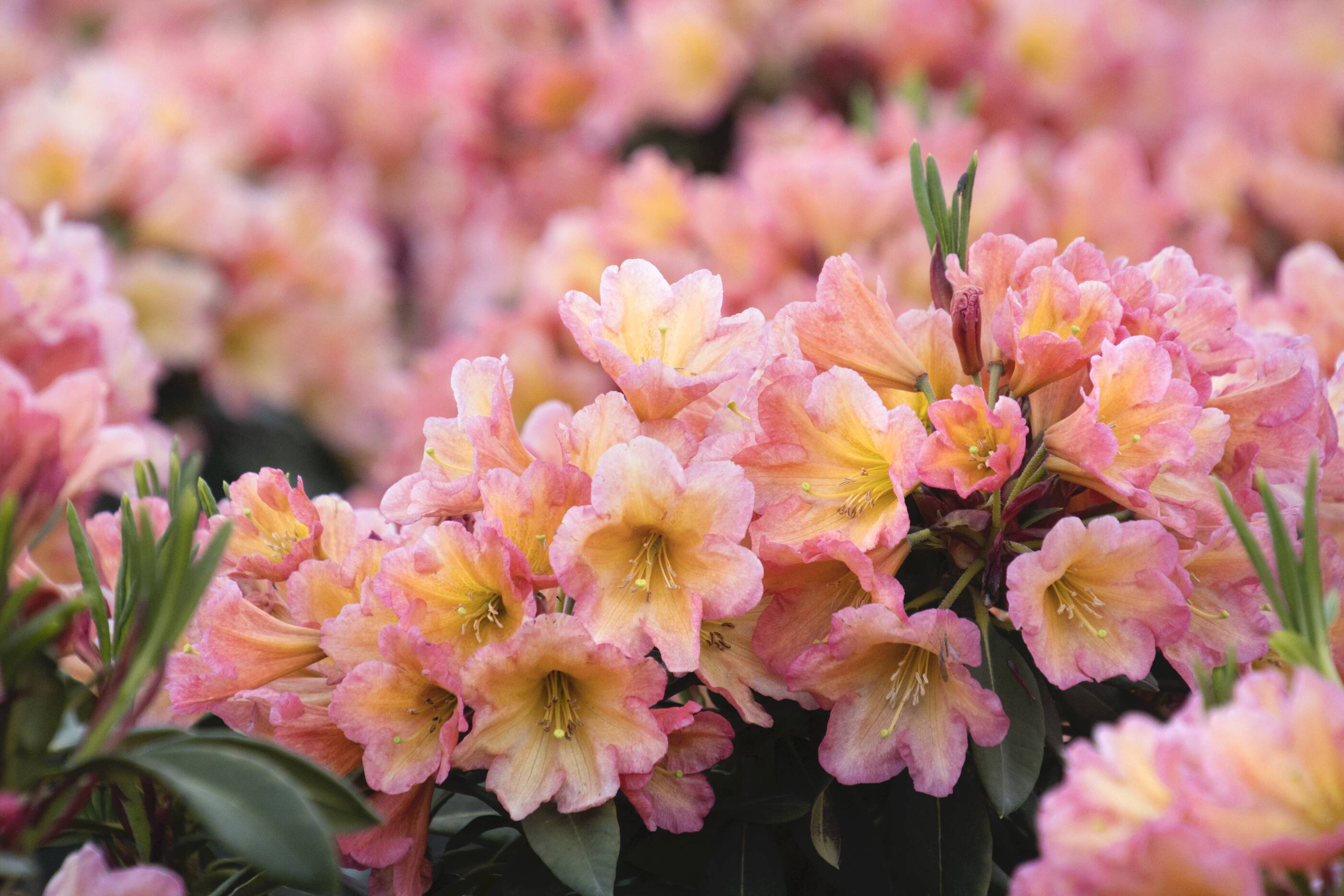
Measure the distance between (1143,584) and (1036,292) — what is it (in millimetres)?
162

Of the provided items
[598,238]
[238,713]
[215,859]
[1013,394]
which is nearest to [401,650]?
[238,713]

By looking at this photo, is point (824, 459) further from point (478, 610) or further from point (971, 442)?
point (478, 610)

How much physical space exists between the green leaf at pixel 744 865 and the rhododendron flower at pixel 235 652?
9.6 inches

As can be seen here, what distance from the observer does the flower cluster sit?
1.87 feet


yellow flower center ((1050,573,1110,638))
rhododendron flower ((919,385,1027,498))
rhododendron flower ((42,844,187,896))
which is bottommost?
rhododendron flower ((42,844,187,896))

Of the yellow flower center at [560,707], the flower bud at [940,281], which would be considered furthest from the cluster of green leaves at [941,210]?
the yellow flower center at [560,707]

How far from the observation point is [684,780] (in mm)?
608

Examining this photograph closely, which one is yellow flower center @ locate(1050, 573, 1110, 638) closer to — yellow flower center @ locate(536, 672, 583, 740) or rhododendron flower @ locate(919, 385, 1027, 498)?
rhododendron flower @ locate(919, 385, 1027, 498)

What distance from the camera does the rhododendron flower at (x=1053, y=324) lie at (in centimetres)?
60

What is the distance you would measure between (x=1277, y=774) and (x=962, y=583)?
0.18m

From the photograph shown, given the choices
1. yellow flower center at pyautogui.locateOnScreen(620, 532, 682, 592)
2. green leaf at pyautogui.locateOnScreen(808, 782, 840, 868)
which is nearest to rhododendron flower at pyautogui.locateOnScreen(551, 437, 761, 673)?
yellow flower center at pyautogui.locateOnScreen(620, 532, 682, 592)

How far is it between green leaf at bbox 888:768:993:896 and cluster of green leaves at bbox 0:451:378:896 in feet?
Result: 0.97

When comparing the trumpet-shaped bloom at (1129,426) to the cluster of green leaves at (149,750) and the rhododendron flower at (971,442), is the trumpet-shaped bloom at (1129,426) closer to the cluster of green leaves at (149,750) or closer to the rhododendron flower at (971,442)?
the rhododendron flower at (971,442)

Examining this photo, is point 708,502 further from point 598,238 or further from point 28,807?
point 598,238
